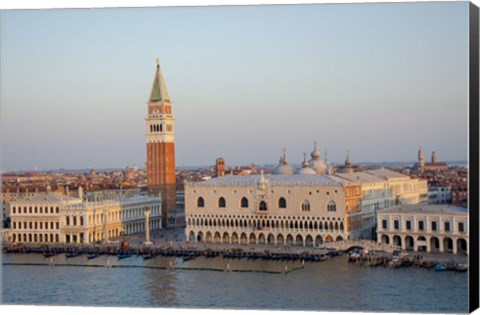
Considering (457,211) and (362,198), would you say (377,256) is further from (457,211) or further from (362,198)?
(362,198)

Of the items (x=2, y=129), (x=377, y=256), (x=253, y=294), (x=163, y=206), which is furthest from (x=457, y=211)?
(x=163, y=206)

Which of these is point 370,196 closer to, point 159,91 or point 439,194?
point 439,194

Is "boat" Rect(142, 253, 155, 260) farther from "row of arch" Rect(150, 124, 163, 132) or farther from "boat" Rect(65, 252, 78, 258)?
"row of arch" Rect(150, 124, 163, 132)

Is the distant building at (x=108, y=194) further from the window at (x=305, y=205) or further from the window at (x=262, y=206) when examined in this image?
the window at (x=305, y=205)

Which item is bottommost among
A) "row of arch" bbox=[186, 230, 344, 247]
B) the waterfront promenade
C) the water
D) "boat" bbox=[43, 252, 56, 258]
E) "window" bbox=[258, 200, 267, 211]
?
the water

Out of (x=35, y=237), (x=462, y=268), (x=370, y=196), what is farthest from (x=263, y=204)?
(x=462, y=268)

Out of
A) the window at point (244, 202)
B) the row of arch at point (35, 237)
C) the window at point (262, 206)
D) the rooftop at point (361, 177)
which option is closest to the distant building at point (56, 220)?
the row of arch at point (35, 237)

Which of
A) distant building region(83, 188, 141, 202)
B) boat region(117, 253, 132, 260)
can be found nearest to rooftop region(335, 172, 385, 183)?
boat region(117, 253, 132, 260)
